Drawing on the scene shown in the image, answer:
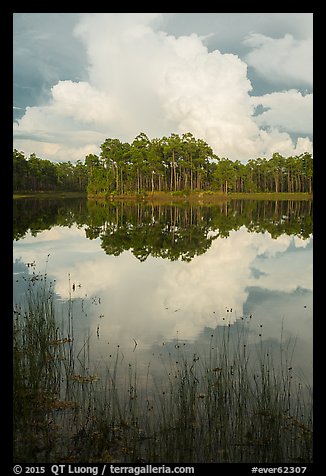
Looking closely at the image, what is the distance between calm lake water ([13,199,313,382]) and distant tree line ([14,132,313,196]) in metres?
49.2

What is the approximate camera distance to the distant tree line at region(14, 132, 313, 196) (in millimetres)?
71312

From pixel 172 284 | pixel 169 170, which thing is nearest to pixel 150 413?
pixel 172 284

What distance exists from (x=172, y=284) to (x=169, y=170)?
65996 millimetres

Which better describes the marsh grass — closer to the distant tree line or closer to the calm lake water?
the calm lake water

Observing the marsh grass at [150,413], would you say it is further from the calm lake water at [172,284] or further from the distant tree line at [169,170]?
the distant tree line at [169,170]

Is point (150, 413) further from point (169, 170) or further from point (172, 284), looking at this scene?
point (169, 170)

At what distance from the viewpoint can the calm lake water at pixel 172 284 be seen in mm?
7492

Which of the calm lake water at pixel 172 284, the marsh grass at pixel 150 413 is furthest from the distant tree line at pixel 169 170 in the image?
the marsh grass at pixel 150 413

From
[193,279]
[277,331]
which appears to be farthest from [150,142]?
[277,331]

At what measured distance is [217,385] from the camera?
5.09 m

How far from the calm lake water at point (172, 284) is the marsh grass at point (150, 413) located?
1.77 feet

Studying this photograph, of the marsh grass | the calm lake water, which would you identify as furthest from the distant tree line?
the marsh grass
